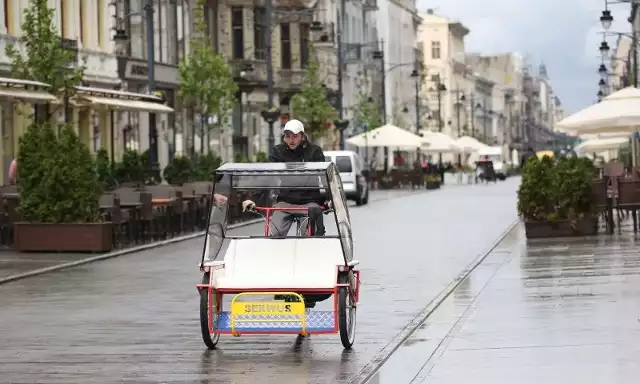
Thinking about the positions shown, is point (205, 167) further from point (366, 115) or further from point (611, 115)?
point (366, 115)

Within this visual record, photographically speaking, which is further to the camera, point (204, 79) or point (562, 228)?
point (204, 79)

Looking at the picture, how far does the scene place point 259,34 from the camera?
7356cm

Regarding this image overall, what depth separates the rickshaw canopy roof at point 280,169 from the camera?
14.6 metres

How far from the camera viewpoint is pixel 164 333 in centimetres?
1594

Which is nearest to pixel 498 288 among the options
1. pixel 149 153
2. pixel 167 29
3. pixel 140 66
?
pixel 149 153

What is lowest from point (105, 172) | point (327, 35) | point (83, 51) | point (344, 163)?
point (105, 172)

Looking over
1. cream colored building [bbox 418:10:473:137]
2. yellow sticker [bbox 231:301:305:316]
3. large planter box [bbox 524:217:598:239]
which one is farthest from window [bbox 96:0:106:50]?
cream colored building [bbox 418:10:473:137]

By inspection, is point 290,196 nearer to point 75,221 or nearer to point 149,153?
point 75,221

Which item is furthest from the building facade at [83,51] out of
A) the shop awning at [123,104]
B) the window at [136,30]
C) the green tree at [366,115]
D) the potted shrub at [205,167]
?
the green tree at [366,115]

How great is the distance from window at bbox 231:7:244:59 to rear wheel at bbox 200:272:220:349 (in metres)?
57.6

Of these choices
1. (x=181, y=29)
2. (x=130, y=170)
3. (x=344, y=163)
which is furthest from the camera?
(x=181, y=29)

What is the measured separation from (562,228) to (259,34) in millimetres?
44605

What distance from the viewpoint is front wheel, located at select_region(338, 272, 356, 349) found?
14062mm

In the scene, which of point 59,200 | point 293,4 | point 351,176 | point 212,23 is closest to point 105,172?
point 59,200
